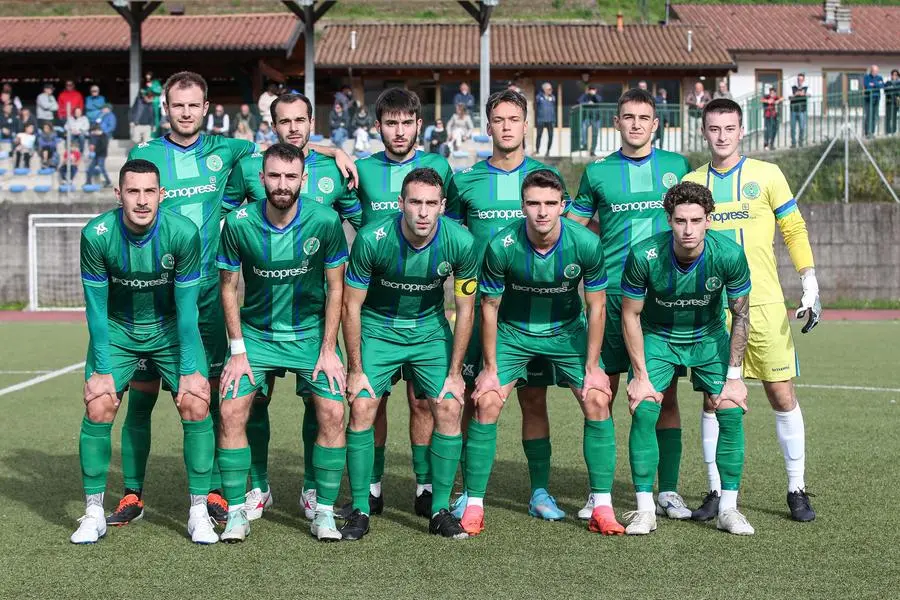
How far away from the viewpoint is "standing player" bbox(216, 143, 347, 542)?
230 inches

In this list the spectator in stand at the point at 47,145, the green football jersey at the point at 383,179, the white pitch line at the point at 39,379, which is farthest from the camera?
the spectator in stand at the point at 47,145

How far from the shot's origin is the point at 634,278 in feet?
19.5

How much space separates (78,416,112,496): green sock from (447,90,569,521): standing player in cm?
194

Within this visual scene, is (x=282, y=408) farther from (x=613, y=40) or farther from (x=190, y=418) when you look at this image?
(x=613, y=40)

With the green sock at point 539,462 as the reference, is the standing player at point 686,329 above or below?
above

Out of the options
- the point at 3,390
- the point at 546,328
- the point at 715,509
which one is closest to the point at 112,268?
the point at 546,328

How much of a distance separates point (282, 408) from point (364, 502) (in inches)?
167

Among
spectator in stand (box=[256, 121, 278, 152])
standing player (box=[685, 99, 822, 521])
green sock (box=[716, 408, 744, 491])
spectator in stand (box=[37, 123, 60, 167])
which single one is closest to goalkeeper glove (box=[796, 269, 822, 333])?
standing player (box=[685, 99, 822, 521])

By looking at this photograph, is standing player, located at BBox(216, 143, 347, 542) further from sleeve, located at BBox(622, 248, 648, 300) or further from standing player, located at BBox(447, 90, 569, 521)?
sleeve, located at BBox(622, 248, 648, 300)

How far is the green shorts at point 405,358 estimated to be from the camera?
6105mm

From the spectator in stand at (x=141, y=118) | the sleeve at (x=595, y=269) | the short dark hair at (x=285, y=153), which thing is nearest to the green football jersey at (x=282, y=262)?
the short dark hair at (x=285, y=153)

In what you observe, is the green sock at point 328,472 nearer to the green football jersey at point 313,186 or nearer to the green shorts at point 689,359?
the green football jersey at point 313,186

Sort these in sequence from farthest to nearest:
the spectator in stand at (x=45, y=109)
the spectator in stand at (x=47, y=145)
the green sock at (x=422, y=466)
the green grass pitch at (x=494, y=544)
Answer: the spectator in stand at (x=45, y=109)
the spectator in stand at (x=47, y=145)
the green sock at (x=422, y=466)
the green grass pitch at (x=494, y=544)

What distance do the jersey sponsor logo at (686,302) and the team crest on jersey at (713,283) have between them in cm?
5
